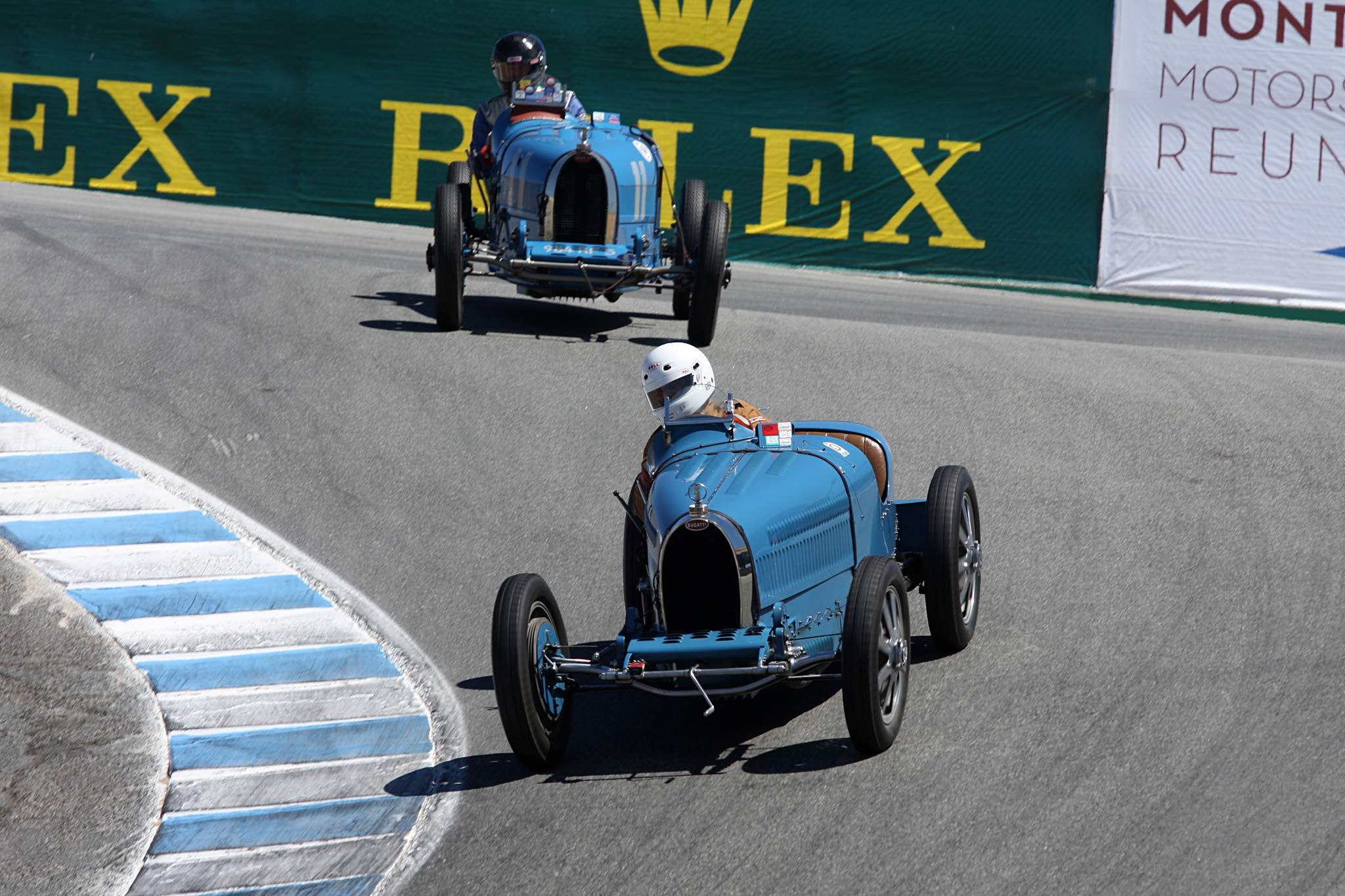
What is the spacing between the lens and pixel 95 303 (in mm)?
12125

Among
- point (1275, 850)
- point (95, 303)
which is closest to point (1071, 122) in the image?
point (95, 303)

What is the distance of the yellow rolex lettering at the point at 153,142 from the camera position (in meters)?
17.1

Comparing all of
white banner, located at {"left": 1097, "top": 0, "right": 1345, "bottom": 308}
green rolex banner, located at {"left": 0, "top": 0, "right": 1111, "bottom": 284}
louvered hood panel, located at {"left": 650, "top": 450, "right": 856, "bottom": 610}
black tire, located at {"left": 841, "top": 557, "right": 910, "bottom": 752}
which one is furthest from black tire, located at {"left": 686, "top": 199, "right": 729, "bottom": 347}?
white banner, located at {"left": 1097, "top": 0, "right": 1345, "bottom": 308}

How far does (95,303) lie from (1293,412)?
9.37 metres

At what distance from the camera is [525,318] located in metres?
13.1

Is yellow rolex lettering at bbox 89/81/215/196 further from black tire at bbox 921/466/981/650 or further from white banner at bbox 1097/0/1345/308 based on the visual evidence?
black tire at bbox 921/466/981/650

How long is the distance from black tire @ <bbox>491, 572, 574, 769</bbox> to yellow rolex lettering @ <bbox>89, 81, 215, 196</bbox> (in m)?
12.8

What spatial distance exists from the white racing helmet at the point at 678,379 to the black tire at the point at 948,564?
4.05 feet

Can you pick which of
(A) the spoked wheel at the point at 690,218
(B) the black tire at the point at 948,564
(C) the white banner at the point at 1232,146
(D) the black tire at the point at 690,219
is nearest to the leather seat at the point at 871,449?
(B) the black tire at the point at 948,564

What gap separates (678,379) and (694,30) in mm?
11254

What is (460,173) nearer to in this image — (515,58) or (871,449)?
(515,58)

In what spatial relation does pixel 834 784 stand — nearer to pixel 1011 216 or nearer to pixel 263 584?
pixel 263 584

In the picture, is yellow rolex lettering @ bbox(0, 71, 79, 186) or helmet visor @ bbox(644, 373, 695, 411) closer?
helmet visor @ bbox(644, 373, 695, 411)

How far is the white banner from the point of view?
16781 millimetres
